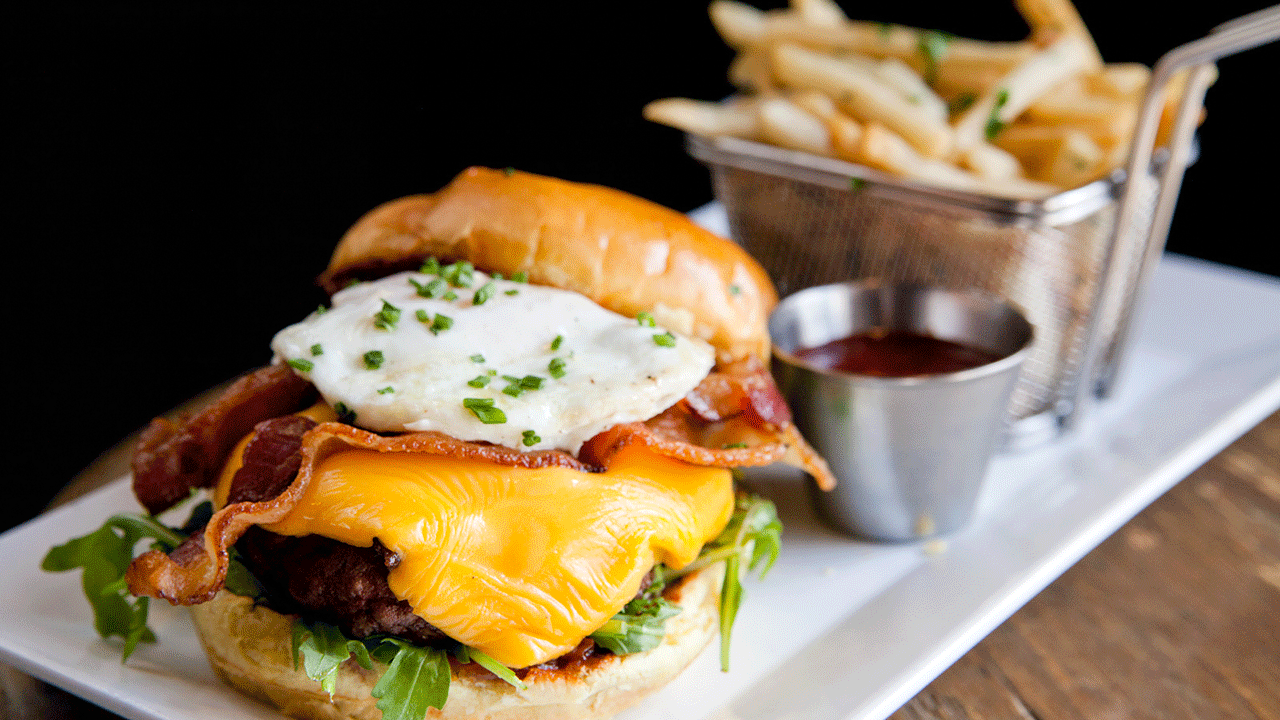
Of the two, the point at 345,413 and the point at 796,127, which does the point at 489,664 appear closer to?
the point at 345,413

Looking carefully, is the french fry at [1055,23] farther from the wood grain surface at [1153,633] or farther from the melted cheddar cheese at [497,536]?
the melted cheddar cheese at [497,536]

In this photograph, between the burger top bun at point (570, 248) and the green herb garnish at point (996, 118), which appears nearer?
the burger top bun at point (570, 248)

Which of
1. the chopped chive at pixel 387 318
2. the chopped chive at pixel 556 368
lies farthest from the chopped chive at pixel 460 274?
the chopped chive at pixel 556 368

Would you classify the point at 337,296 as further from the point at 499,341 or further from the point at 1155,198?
the point at 1155,198

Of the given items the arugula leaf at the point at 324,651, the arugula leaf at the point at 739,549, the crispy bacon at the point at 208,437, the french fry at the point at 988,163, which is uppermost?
the french fry at the point at 988,163

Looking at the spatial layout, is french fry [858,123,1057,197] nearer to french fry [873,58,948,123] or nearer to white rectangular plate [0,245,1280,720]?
french fry [873,58,948,123]

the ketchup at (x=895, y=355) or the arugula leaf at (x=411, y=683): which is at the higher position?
the ketchup at (x=895, y=355)

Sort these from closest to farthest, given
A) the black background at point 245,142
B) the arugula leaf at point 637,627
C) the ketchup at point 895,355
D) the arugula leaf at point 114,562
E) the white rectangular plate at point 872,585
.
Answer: the arugula leaf at point 637,627 → the white rectangular plate at point 872,585 → the arugula leaf at point 114,562 → the ketchup at point 895,355 → the black background at point 245,142

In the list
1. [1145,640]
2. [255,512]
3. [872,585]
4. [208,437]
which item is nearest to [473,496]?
[255,512]
